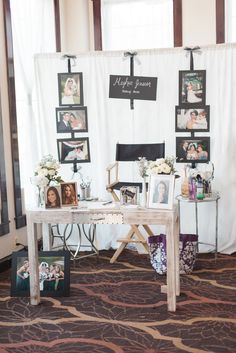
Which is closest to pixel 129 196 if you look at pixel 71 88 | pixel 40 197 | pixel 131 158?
pixel 40 197

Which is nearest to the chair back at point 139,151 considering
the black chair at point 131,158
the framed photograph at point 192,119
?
the black chair at point 131,158

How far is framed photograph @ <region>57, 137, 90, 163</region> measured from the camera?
5.42 meters

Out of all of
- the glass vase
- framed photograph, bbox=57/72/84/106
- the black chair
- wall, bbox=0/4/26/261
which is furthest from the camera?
framed photograph, bbox=57/72/84/106

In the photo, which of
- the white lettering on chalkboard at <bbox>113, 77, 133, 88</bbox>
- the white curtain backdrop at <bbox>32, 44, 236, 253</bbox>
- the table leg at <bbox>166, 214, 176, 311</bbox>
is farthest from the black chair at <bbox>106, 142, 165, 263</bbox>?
the table leg at <bbox>166, 214, 176, 311</bbox>

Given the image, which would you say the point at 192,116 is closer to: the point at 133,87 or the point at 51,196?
the point at 133,87

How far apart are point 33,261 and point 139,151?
189cm

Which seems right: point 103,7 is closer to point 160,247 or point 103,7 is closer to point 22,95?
point 22,95

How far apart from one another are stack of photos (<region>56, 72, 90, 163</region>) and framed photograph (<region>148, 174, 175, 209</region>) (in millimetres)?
1802

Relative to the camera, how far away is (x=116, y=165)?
17.4ft

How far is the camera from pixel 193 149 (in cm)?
524

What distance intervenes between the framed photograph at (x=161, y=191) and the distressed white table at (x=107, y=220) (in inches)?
2.6

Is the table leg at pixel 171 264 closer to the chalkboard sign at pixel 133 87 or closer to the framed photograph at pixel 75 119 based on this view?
the chalkboard sign at pixel 133 87

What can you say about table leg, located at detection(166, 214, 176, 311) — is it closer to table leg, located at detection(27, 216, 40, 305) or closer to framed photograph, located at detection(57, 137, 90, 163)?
table leg, located at detection(27, 216, 40, 305)

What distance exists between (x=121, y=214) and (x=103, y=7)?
354 centimetres
